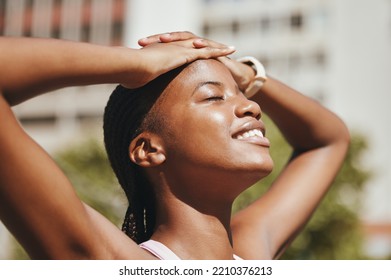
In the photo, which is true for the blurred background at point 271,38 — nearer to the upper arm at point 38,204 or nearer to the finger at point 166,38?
the finger at point 166,38

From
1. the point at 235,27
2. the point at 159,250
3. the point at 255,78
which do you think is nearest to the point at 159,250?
the point at 159,250

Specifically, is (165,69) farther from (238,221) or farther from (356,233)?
(356,233)

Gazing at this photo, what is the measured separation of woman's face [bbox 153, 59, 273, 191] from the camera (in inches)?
85.0

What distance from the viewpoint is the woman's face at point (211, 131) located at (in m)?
2.16

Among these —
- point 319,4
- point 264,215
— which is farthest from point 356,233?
point 319,4

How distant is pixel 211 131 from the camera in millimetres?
2182

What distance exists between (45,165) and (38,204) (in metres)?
0.09

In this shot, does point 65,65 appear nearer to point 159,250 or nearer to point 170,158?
point 170,158

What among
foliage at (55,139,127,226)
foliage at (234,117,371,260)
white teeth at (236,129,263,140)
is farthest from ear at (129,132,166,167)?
foliage at (234,117,371,260)

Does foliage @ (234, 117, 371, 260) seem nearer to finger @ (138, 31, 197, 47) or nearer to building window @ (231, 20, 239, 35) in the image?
finger @ (138, 31, 197, 47)

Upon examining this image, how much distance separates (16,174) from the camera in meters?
1.73

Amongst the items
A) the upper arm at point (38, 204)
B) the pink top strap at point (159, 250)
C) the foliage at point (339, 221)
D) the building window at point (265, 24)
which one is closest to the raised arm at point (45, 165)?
Result: the upper arm at point (38, 204)
